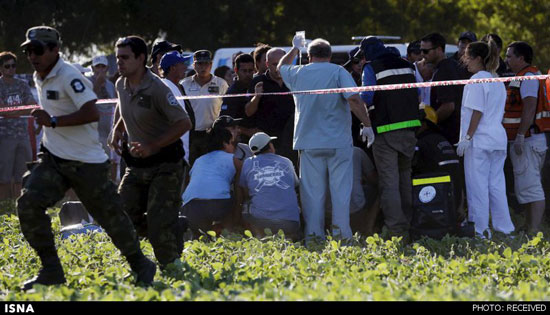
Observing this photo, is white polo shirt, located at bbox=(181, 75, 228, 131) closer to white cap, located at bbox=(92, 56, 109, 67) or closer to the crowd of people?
the crowd of people

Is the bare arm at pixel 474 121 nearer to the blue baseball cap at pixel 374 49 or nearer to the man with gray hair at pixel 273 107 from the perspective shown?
the blue baseball cap at pixel 374 49

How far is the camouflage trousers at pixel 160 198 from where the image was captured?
7934mm

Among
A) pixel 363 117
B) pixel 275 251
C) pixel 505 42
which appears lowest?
pixel 505 42

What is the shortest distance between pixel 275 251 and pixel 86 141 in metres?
2.11

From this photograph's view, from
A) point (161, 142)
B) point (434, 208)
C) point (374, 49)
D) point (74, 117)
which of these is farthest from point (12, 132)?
point (74, 117)

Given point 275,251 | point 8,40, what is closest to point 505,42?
point 8,40

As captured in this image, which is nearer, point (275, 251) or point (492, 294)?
point (492, 294)

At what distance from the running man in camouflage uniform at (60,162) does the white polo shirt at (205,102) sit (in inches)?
174

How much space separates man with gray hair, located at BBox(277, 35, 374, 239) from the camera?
10570mm

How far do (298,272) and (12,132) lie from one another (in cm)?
792

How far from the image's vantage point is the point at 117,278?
24.5 ft

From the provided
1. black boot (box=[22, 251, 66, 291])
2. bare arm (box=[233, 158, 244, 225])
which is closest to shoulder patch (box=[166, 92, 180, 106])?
black boot (box=[22, 251, 66, 291])

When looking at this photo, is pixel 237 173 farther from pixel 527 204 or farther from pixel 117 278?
pixel 117 278

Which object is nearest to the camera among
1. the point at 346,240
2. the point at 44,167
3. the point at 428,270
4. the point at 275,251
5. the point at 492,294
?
the point at 492,294
